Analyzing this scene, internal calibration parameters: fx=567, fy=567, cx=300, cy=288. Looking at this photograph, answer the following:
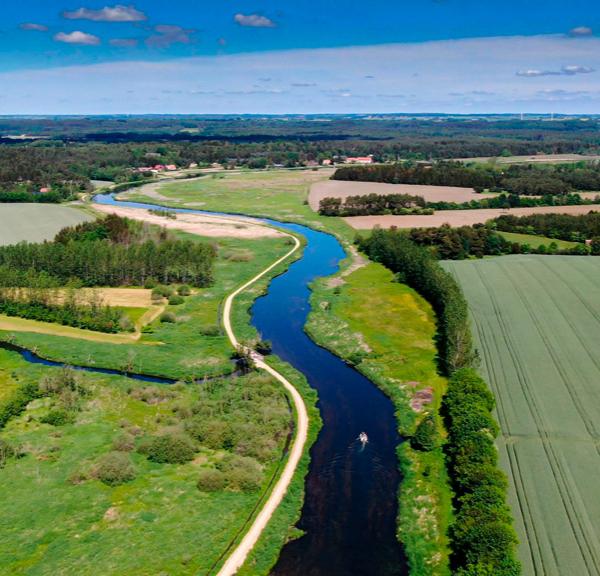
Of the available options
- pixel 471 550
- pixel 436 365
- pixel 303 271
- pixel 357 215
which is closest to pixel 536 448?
pixel 471 550

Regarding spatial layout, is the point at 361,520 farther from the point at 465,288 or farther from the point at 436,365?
the point at 465,288

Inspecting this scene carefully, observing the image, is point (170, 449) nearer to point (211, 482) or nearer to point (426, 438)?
point (211, 482)

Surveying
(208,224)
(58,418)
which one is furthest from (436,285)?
(208,224)

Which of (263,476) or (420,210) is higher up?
(420,210)

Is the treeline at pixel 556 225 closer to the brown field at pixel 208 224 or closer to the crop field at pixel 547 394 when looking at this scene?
the crop field at pixel 547 394

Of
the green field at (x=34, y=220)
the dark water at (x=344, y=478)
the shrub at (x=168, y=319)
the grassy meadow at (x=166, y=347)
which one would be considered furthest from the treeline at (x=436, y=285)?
the green field at (x=34, y=220)

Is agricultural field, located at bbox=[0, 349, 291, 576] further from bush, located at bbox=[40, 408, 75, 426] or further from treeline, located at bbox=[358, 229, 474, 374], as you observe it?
treeline, located at bbox=[358, 229, 474, 374]
